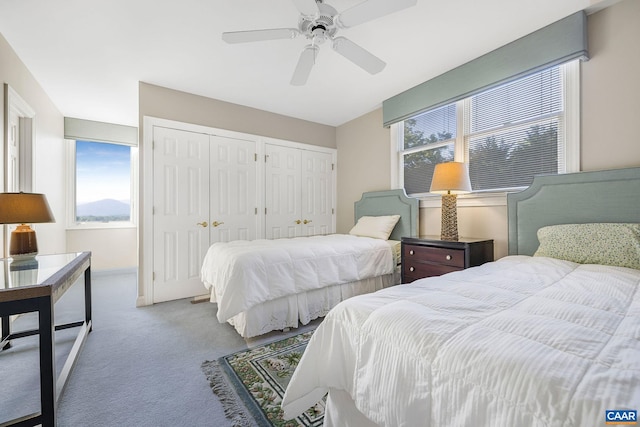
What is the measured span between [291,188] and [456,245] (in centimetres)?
261

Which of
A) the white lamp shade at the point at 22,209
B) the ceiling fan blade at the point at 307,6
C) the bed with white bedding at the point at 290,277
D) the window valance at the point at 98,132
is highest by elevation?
the window valance at the point at 98,132

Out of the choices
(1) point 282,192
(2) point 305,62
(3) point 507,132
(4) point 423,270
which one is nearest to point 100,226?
(1) point 282,192

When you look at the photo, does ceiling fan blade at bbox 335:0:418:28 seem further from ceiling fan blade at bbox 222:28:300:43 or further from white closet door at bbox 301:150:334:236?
white closet door at bbox 301:150:334:236

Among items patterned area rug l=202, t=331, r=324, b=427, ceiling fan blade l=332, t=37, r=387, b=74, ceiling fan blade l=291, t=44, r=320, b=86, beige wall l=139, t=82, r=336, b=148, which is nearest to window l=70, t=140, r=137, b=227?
A: beige wall l=139, t=82, r=336, b=148

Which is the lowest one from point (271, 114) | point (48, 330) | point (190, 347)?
point (190, 347)

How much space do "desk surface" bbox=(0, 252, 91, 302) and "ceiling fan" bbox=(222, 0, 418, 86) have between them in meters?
1.74

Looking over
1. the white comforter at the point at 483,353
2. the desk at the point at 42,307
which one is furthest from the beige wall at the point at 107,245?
the white comforter at the point at 483,353

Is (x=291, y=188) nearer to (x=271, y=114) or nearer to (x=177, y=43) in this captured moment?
(x=271, y=114)

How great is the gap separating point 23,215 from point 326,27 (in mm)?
2393

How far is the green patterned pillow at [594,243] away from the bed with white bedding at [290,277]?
4.75ft

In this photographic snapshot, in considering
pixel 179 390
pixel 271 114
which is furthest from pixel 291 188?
pixel 179 390

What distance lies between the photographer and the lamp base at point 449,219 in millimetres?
2646

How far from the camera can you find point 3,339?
2084 millimetres

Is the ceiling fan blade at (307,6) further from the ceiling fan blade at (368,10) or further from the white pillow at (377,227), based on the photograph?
the white pillow at (377,227)
